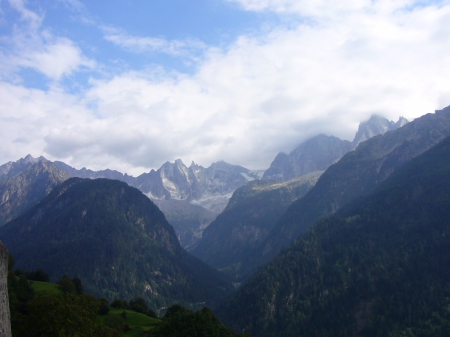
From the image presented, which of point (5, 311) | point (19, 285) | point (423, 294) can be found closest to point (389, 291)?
point (423, 294)

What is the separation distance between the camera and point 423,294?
595 ft

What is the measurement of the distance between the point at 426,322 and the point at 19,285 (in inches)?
6201

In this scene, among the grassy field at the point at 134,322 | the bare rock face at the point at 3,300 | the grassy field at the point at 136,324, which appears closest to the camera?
the bare rock face at the point at 3,300

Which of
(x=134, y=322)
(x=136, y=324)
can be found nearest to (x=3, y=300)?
(x=136, y=324)

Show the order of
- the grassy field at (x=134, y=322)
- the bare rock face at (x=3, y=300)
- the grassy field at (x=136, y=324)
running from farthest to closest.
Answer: the grassy field at (x=134, y=322), the grassy field at (x=136, y=324), the bare rock face at (x=3, y=300)

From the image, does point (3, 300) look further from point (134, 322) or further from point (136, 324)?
point (134, 322)

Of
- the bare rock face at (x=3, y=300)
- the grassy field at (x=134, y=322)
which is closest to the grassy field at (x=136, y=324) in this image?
the grassy field at (x=134, y=322)

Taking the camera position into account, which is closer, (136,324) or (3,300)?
(3,300)

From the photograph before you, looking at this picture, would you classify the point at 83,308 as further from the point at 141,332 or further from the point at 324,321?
the point at 324,321

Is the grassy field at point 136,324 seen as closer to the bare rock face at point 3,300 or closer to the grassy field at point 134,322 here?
the grassy field at point 134,322

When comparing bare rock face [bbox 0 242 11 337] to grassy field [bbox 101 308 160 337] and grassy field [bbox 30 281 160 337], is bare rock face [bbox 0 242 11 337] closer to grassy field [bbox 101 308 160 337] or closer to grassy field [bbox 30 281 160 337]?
grassy field [bbox 30 281 160 337]

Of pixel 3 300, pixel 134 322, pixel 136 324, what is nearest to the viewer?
pixel 3 300

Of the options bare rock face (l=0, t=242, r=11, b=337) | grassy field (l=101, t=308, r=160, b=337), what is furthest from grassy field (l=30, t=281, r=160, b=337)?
bare rock face (l=0, t=242, r=11, b=337)

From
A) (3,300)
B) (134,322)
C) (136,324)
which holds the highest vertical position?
(3,300)
